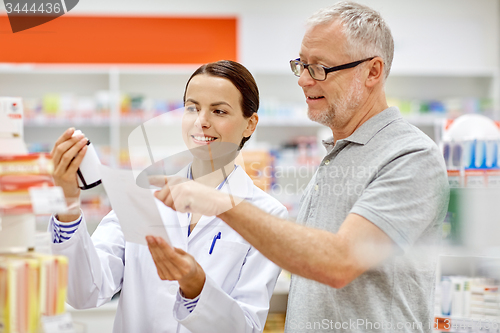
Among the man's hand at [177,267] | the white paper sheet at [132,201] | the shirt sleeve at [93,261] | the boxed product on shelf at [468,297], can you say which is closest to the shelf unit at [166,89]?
the boxed product on shelf at [468,297]

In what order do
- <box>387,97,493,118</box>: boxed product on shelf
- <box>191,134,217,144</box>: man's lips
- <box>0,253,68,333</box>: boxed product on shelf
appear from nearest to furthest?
<box>0,253,68,333</box>: boxed product on shelf, <box>191,134,217,144</box>: man's lips, <box>387,97,493,118</box>: boxed product on shelf

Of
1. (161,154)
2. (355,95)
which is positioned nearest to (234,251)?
(161,154)

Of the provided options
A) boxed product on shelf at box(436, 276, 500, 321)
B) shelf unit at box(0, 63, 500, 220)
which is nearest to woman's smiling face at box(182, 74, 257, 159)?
boxed product on shelf at box(436, 276, 500, 321)

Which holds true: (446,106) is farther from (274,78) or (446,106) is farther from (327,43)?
(327,43)

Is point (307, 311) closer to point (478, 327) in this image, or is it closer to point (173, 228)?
point (173, 228)

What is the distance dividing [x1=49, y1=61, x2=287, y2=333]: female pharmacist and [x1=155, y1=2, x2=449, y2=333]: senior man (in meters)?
0.12

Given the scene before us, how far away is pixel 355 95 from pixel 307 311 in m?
0.69

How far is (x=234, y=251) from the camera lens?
1421 millimetres

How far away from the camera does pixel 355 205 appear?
1.20 m

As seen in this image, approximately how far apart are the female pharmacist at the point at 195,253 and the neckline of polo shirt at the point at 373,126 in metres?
0.33

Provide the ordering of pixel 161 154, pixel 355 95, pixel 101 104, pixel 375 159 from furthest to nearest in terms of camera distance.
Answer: pixel 101 104 < pixel 355 95 < pixel 375 159 < pixel 161 154

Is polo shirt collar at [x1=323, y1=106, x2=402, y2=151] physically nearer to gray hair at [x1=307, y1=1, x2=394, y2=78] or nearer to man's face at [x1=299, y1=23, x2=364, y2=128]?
man's face at [x1=299, y1=23, x2=364, y2=128]

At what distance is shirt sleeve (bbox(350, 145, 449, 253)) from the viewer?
3.84ft

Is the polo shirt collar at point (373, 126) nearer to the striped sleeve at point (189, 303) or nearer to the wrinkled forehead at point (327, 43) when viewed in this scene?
the wrinkled forehead at point (327, 43)
